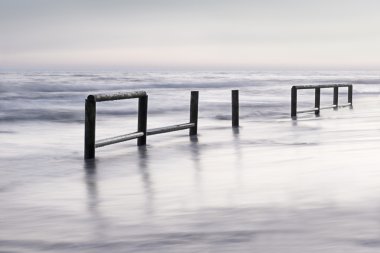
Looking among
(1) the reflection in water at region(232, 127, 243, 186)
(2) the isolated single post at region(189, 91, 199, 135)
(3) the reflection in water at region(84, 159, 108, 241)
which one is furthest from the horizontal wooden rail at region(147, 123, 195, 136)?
(3) the reflection in water at region(84, 159, 108, 241)

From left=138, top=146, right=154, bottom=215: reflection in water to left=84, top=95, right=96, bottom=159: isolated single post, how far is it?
812mm

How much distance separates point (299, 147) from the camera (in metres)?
11.9

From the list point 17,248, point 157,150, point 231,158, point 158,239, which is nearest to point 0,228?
point 17,248

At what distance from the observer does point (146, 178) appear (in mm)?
8625

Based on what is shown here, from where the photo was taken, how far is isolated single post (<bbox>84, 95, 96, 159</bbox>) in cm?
1037

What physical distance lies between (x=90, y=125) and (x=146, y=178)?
2.17m

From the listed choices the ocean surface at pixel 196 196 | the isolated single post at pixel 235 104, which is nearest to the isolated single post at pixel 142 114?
the ocean surface at pixel 196 196

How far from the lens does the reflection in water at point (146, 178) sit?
21.5ft

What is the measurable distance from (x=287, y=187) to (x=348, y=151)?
12.5 ft

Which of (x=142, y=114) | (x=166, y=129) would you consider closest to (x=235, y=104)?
(x=166, y=129)

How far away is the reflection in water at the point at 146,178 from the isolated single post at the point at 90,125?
2.66 feet

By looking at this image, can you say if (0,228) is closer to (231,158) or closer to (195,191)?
(195,191)

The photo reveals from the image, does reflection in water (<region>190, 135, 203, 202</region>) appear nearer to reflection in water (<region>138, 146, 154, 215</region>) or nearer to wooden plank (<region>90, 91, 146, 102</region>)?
reflection in water (<region>138, 146, 154, 215</region>)

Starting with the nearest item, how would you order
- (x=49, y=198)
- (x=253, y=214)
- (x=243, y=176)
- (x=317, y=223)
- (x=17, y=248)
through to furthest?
(x=17, y=248)
(x=317, y=223)
(x=253, y=214)
(x=49, y=198)
(x=243, y=176)
